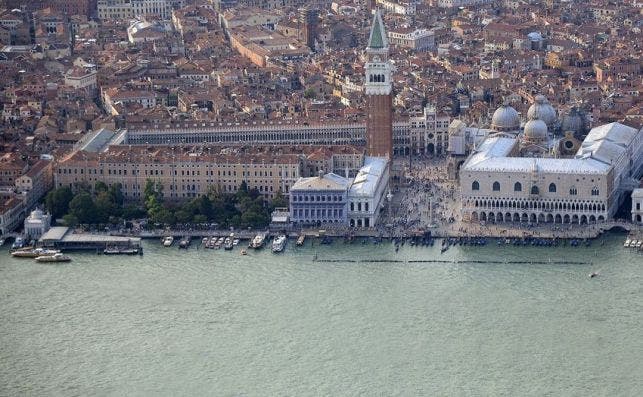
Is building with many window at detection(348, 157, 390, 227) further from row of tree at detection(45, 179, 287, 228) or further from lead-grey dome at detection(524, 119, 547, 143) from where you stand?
lead-grey dome at detection(524, 119, 547, 143)

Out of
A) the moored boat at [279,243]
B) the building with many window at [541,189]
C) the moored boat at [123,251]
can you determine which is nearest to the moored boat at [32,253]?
the moored boat at [123,251]

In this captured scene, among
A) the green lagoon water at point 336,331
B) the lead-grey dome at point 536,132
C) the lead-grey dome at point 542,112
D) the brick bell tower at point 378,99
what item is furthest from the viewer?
the lead-grey dome at point 542,112

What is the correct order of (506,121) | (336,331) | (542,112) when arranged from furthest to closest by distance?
(542,112)
(506,121)
(336,331)

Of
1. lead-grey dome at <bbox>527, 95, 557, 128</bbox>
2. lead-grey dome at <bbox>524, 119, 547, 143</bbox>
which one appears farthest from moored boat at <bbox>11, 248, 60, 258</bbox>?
lead-grey dome at <bbox>527, 95, 557, 128</bbox>

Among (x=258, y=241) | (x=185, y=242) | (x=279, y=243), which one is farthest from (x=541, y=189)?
(x=185, y=242)

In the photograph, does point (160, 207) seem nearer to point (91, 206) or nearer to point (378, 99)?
Answer: point (91, 206)

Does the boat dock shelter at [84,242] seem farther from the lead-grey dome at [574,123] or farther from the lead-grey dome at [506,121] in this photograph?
the lead-grey dome at [574,123]

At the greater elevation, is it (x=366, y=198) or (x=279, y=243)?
(x=366, y=198)
